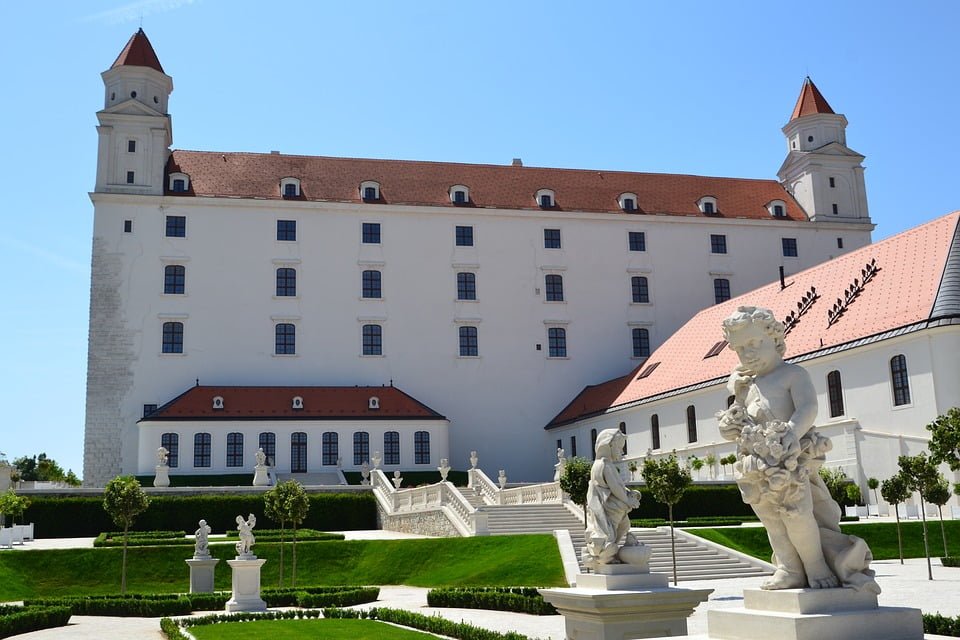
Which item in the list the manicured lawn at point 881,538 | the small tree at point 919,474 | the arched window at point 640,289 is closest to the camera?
the small tree at point 919,474

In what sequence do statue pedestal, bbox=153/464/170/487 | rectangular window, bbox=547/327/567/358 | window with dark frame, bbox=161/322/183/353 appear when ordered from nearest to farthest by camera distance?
statue pedestal, bbox=153/464/170/487 → window with dark frame, bbox=161/322/183/353 → rectangular window, bbox=547/327/567/358

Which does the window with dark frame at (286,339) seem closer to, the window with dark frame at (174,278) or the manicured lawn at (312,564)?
the window with dark frame at (174,278)

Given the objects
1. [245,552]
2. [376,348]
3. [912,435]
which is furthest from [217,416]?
[912,435]

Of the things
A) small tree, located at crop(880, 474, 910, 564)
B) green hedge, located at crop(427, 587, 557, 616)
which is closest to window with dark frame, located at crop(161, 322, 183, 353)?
green hedge, located at crop(427, 587, 557, 616)

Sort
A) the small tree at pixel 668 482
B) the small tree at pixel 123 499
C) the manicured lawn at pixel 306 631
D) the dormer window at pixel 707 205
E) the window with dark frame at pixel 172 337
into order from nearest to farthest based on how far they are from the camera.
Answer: the manicured lawn at pixel 306 631 < the small tree at pixel 668 482 < the small tree at pixel 123 499 < the window with dark frame at pixel 172 337 < the dormer window at pixel 707 205

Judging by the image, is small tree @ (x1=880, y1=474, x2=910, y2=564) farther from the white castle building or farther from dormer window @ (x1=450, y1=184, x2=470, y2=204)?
dormer window @ (x1=450, y1=184, x2=470, y2=204)

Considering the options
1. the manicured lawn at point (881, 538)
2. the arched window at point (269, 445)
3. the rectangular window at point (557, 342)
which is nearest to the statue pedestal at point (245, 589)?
the manicured lawn at point (881, 538)

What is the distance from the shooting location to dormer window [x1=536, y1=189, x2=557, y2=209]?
187 ft

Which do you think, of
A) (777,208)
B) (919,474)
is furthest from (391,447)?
(919,474)

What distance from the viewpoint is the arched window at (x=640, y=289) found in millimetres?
56688

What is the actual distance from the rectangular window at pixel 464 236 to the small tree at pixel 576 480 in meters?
28.6

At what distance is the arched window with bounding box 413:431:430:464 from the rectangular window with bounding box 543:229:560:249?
47.3ft

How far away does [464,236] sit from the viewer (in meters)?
55.6

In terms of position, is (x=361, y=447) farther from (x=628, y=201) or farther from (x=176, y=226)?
(x=628, y=201)
